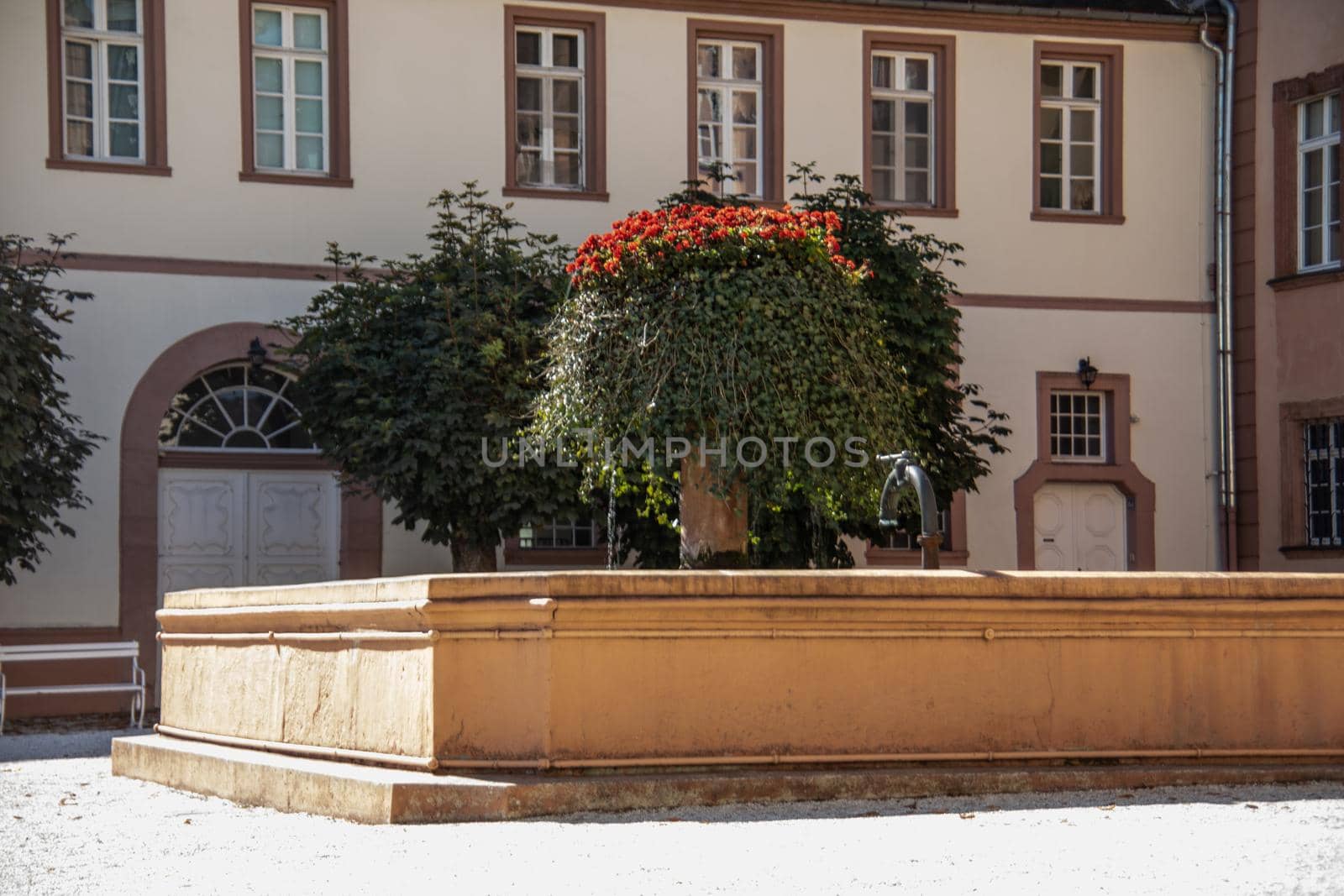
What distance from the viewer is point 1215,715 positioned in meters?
9.33

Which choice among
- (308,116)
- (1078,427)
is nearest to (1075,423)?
(1078,427)

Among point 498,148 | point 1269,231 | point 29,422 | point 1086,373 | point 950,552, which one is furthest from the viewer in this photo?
point 1086,373

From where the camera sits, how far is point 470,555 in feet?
57.3

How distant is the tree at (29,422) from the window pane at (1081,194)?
10366mm

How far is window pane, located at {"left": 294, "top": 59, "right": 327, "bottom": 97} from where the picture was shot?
1942 cm

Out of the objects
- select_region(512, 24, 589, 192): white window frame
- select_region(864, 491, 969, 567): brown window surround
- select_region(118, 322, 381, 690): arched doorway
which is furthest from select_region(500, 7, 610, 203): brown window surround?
select_region(864, 491, 969, 567): brown window surround

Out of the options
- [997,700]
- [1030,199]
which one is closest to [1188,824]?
[997,700]

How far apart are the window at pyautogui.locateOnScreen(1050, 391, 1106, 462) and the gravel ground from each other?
492 inches

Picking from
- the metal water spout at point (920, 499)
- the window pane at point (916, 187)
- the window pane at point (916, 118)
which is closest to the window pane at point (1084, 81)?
the window pane at point (916, 118)

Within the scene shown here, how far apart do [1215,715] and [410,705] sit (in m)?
3.58

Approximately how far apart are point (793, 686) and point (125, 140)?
12.0m

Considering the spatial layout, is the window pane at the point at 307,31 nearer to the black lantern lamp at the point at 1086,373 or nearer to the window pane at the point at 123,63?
the window pane at the point at 123,63

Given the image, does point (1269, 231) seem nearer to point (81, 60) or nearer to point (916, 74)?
point (916, 74)

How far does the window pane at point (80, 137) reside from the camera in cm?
1872
